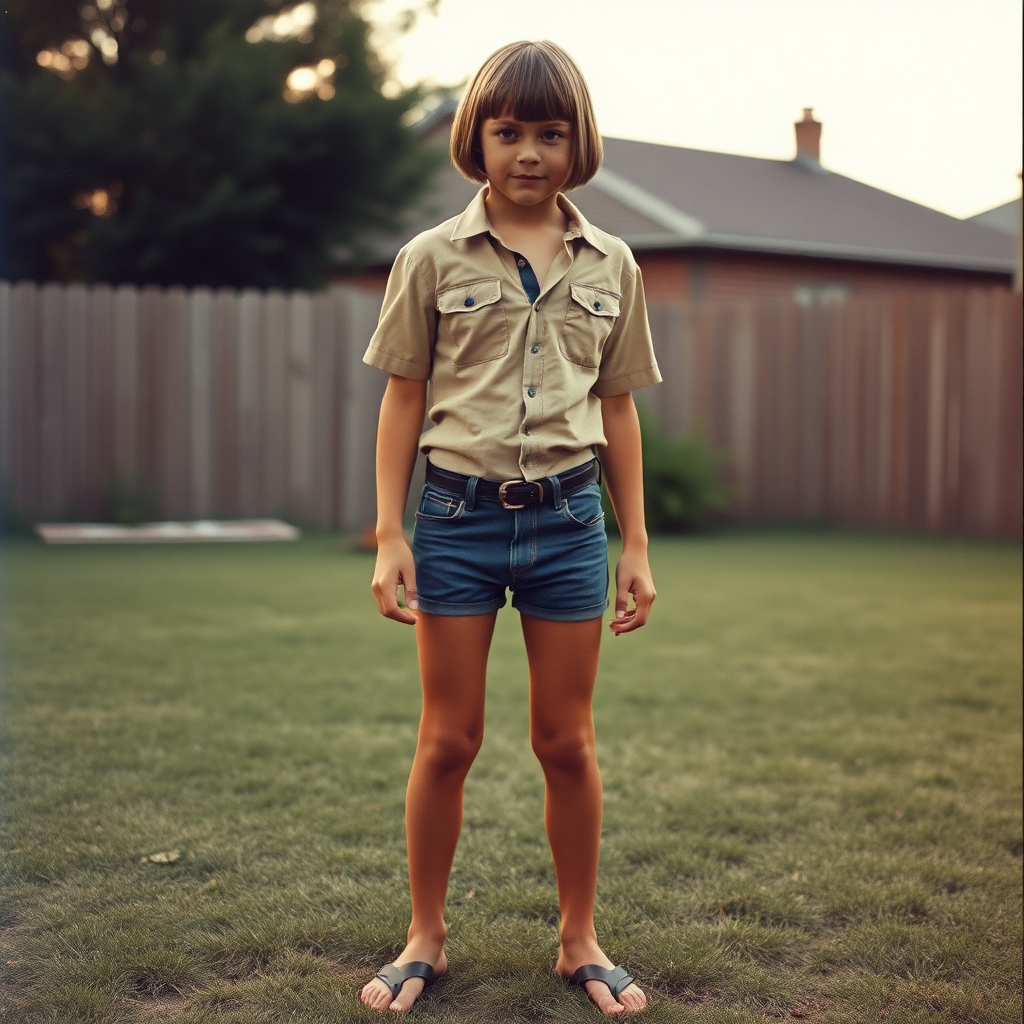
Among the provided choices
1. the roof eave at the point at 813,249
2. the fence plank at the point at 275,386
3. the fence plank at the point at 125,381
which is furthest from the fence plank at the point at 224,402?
the roof eave at the point at 813,249

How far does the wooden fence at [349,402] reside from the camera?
9.12 metres

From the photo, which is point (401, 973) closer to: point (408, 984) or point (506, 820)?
point (408, 984)

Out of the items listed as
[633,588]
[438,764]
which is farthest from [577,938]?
[633,588]

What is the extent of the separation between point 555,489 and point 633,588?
0.27 meters

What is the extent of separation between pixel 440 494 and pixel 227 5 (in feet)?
42.7

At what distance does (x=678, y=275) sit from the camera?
1596 cm

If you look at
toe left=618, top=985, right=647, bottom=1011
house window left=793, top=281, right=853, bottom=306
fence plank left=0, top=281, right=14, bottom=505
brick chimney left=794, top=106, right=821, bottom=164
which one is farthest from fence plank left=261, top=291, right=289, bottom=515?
brick chimney left=794, top=106, right=821, bottom=164

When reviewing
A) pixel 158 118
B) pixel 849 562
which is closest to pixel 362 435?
pixel 849 562

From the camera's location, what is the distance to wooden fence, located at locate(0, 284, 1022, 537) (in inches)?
359

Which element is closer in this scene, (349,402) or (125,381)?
(125,381)

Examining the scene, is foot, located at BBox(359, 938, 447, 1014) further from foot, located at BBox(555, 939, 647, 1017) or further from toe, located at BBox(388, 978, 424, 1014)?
foot, located at BBox(555, 939, 647, 1017)

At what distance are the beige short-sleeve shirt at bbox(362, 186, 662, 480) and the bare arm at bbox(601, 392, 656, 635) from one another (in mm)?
93

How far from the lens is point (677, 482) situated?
973 cm

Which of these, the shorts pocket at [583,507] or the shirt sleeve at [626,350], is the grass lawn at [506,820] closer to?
the shorts pocket at [583,507]
